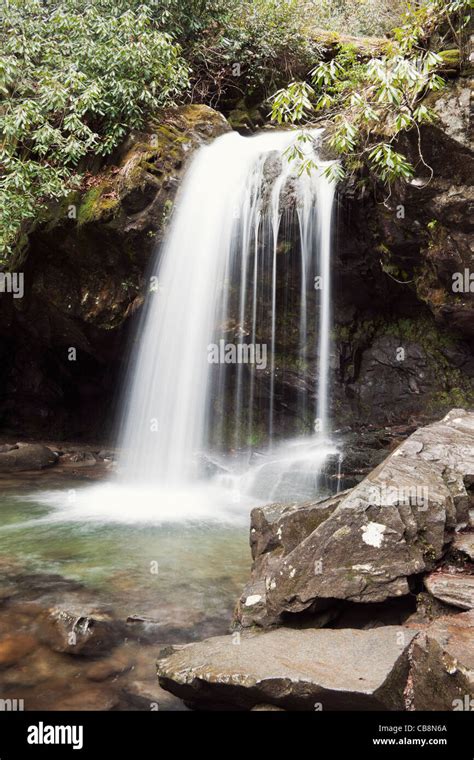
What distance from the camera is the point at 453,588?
375cm

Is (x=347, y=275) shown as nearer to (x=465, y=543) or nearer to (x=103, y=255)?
(x=103, y=255)

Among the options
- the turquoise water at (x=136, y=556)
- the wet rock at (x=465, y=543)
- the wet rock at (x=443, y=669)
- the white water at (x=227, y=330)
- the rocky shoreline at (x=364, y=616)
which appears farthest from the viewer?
the white water at (x=227, y=330)

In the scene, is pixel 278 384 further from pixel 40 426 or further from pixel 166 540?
pixel 40 426

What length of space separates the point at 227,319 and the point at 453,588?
30.2 feet

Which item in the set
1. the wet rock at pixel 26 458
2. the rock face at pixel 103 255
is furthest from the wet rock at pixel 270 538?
the wet rock at pixel 26 458

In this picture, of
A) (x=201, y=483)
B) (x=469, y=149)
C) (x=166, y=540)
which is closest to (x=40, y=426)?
(x=201, y=483)

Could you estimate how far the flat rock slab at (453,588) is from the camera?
3.62 meters

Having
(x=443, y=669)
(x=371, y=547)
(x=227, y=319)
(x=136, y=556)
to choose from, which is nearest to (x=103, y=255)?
(x=227, y=319)

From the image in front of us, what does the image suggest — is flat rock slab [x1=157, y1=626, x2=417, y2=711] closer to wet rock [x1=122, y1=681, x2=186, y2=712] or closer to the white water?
wet rock [x1=122, y1=681, x2=186, y2=712]

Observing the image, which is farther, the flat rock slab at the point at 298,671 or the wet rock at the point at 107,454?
the wet rock at the point at 107,454

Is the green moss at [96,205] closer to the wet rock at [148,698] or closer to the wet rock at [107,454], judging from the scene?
the wet rock at [107,454]

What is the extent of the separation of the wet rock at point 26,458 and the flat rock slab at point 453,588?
11.2 meters

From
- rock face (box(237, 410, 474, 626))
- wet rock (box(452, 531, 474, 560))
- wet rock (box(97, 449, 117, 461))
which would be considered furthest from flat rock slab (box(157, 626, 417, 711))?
wet rock (box(97, 449, 117, 461))

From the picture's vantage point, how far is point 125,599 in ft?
18.4
